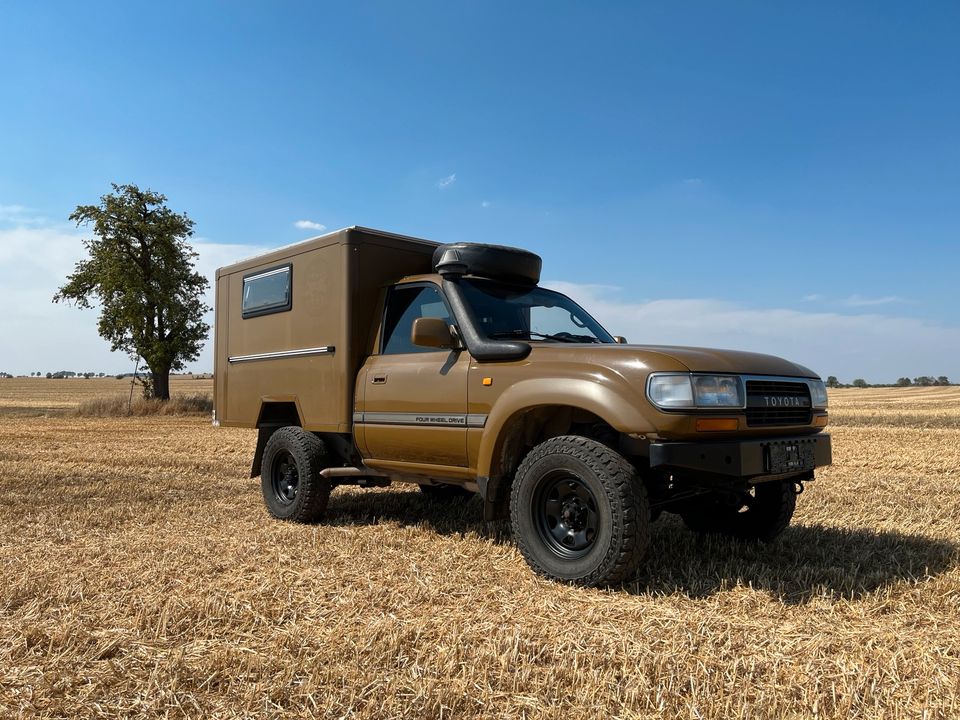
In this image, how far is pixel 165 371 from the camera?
1076 inches

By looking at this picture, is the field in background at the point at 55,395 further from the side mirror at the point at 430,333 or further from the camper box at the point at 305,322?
the side mirror at the point at 430,333

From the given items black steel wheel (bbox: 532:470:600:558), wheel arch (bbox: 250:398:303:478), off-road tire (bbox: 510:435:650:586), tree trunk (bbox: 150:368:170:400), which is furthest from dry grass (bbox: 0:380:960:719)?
tree trunk (bbox: 150:368:170:400)

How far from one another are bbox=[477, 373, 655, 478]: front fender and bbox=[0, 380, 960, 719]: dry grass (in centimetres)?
82

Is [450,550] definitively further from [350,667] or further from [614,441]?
[350,667]

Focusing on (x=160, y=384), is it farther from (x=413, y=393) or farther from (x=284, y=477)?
(x=413, y=393)

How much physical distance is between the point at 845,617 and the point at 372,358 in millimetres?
3783

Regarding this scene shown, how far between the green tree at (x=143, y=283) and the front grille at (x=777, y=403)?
26.2 meters

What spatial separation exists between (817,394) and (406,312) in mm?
3126

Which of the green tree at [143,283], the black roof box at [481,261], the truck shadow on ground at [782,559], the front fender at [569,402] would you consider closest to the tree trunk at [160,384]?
the green tree at [143,283]

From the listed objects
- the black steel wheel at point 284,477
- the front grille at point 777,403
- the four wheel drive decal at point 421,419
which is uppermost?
the front grille at point 777,403

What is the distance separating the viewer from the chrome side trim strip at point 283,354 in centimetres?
605

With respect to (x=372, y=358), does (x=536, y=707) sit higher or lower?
lower

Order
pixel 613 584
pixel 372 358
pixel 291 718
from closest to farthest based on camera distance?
1. pixel 291 718
2. pixel 613 584
3. pixel 372 358

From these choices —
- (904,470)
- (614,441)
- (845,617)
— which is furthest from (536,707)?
(904,470)
